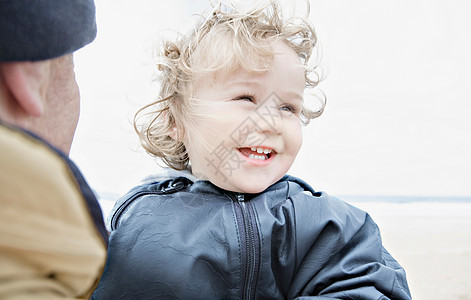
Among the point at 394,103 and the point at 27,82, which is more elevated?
the point at 27,82

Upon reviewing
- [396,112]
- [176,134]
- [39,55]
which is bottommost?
[396,112]

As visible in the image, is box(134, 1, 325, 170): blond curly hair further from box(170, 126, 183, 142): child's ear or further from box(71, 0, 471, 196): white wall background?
box(71, 0, 471, 196): white wall background

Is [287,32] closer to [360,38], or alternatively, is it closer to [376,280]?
[376,280]

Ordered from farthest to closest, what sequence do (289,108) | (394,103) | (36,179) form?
(394,103), (289,108), (36,179)

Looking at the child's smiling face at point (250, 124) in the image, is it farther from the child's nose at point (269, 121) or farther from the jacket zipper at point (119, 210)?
the jacket zipper at point (119, 210)

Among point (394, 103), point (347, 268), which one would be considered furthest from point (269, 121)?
point (394, 103)

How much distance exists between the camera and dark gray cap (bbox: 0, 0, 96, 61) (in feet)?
1.28

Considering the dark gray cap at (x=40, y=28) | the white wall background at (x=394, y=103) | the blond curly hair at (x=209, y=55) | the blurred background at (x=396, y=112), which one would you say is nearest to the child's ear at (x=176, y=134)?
the blond curly hair at (x=209, y=55)

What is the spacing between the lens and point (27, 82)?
411 mm

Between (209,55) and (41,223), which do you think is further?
(209,55)

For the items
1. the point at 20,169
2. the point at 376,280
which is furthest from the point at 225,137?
the point at 20,169

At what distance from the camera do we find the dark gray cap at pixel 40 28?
0.39m

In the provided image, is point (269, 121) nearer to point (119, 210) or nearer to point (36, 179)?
point (119, 210)

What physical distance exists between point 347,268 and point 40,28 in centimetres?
64
